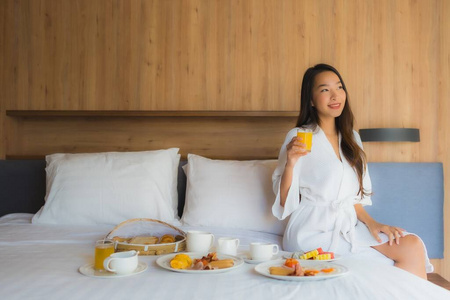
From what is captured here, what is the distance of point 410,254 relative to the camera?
2.00 m

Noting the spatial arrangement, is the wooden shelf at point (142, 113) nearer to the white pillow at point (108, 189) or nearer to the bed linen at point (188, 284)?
the white pillow at point (108, 189)

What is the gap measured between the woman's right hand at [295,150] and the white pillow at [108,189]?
85cm

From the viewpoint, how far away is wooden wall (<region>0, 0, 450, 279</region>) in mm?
2953

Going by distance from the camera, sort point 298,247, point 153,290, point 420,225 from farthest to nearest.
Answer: point 420,225
point 298,247
point 153,290

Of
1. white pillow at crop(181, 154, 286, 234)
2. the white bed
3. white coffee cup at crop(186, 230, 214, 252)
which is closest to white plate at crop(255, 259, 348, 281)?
the white bed

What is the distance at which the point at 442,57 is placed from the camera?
2.93 m

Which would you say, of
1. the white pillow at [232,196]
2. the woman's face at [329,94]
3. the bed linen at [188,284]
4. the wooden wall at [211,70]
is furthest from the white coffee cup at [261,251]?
the wooden wall at [211,70]

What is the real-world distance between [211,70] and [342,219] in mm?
1415

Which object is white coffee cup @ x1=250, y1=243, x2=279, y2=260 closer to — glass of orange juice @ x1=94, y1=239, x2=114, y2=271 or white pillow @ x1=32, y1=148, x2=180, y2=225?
glass of orange juice @ x1=94, y1=239, x2=114, y2=271

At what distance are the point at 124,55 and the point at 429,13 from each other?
80.0 inches

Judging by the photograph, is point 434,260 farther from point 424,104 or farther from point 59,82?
point 59,82

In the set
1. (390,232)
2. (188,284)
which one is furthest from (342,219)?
(188,284)

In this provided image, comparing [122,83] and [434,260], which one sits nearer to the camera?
[434,260]

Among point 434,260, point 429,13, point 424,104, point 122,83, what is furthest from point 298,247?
point 429,13
